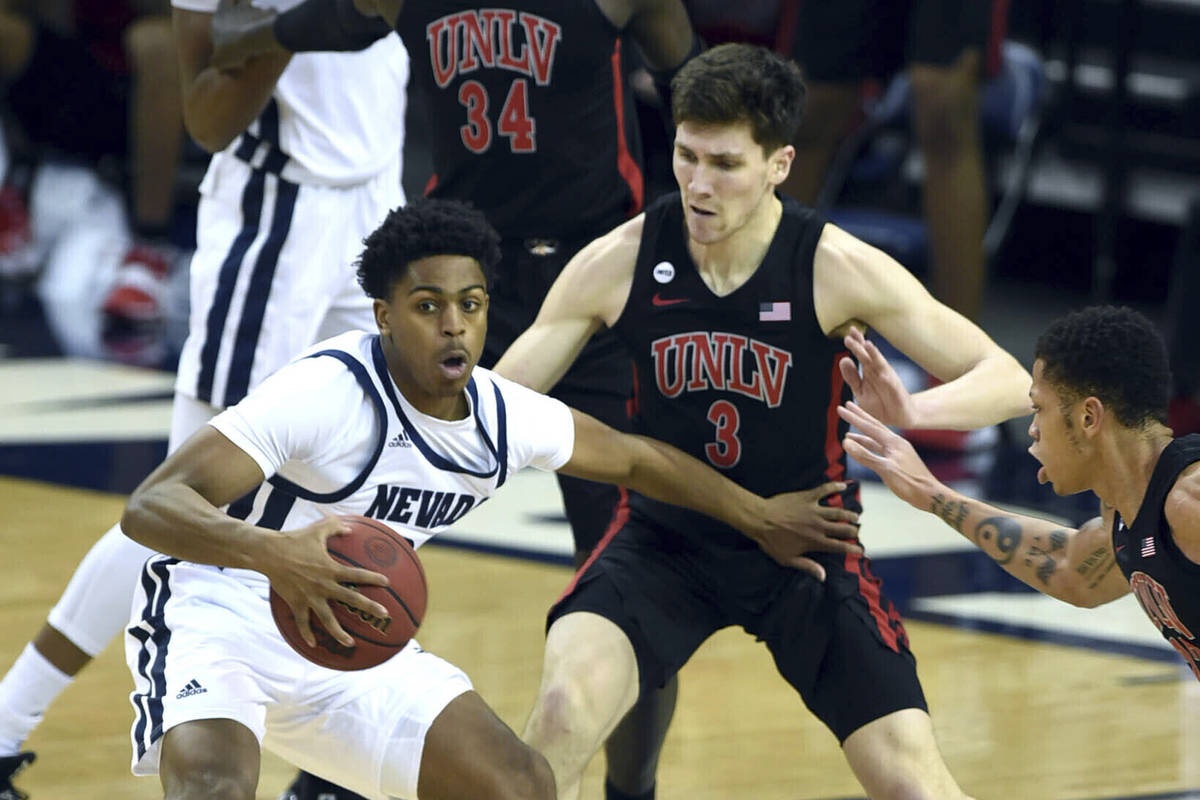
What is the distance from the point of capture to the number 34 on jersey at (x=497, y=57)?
189 inches

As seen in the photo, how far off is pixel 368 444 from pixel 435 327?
26cm

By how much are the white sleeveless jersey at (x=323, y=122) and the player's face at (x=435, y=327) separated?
119 cm

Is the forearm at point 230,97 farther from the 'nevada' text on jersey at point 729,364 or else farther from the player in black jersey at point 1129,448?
the player in black jersey at point 1129,448

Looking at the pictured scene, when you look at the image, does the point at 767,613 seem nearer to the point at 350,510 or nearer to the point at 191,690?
the point at 350,510

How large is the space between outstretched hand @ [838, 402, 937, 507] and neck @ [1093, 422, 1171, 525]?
43 cm

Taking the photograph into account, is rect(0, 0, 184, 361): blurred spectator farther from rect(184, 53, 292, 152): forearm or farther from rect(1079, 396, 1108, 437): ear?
rect(1079, 396, 1108, 437): ear

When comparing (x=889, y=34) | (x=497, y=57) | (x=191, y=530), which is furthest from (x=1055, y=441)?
(x=889, y=34)

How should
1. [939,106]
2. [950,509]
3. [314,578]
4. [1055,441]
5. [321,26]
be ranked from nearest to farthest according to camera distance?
[314,578] → [1055,441] → [950,509] → [321,26] → [939,106]

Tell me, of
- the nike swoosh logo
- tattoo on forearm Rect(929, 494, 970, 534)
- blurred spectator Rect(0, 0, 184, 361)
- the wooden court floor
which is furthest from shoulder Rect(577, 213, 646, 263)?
blurred spectator Rect(0, 0, 184, 361)

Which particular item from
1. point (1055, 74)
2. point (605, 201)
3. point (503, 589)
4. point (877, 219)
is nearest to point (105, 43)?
point (877, 219)

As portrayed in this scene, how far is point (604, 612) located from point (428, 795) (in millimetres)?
579

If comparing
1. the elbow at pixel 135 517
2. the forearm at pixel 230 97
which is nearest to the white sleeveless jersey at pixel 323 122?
the forearm at pixel 230 97

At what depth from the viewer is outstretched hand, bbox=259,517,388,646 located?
3.45 metres

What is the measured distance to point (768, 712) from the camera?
533cm
